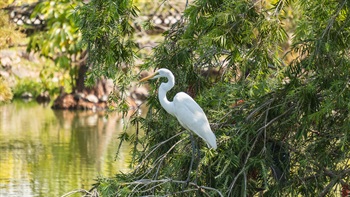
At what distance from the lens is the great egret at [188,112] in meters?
7.24

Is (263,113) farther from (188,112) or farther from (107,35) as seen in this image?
(107,35)

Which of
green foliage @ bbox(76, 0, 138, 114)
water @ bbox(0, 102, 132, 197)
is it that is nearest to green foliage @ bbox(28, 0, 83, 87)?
water @ bbox(0, 102, 132, 197)

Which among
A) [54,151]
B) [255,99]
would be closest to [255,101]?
[255,99]

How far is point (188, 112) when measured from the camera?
7.31 m

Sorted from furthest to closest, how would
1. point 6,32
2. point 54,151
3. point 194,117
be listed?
point 54,151 → point 6,32 → point 194,117

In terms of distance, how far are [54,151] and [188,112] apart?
31.2 feet

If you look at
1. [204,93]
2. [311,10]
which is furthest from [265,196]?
[311,10]

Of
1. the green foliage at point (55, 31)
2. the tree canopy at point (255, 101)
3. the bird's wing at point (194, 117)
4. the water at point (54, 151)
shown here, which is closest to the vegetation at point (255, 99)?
the tree canopy at point (255, 101)

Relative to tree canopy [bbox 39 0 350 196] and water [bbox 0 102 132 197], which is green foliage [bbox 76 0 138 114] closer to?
tree canopy [bbox 39 0 350 196]

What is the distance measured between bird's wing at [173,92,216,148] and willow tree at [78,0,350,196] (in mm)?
213

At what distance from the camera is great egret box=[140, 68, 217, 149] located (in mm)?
7242

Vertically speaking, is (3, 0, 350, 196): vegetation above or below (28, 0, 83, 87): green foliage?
below

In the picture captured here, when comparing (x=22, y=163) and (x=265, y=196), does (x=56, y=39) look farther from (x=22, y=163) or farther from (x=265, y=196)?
(x=265, y=196)

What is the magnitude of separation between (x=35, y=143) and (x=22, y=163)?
2.36 metres
